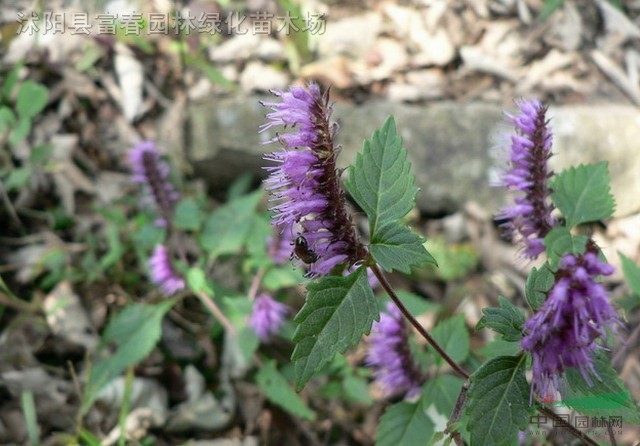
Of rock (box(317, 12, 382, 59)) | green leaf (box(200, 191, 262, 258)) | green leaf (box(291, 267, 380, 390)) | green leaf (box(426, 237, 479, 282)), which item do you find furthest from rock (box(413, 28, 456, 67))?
green leaf (box(291, 267, 380, 390))

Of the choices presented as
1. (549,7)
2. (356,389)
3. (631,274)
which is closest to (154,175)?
(356,389)

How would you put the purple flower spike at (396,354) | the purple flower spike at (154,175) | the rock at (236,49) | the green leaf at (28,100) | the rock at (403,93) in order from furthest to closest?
Answer: the rock at (236,49) < the rock at (403,93) < the green leaf at (28,100) < the purple flower spike at (154,175) < the purple flower spike at (396,354)

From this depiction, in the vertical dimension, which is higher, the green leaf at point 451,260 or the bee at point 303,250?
the bee at point 303,250

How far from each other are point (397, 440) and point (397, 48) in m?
3.35

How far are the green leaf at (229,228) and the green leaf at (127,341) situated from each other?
339 mm

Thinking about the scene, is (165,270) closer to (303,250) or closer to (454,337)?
(454,337)

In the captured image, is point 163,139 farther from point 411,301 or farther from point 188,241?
point 411,301

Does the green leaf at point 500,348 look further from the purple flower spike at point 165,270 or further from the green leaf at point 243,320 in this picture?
the purple flower spike at point 165,270

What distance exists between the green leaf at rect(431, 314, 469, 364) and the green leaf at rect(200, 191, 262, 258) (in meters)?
1.15

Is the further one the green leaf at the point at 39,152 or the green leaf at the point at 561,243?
the green leaf at the point at 39,152

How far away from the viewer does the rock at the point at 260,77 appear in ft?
13.8

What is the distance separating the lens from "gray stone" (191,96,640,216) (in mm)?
3729

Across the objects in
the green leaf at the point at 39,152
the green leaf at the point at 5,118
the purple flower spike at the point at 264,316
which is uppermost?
the green leaf at the point at 5,118

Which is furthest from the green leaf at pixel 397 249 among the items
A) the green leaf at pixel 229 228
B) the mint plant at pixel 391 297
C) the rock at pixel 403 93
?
the rock at pixel 403 93
